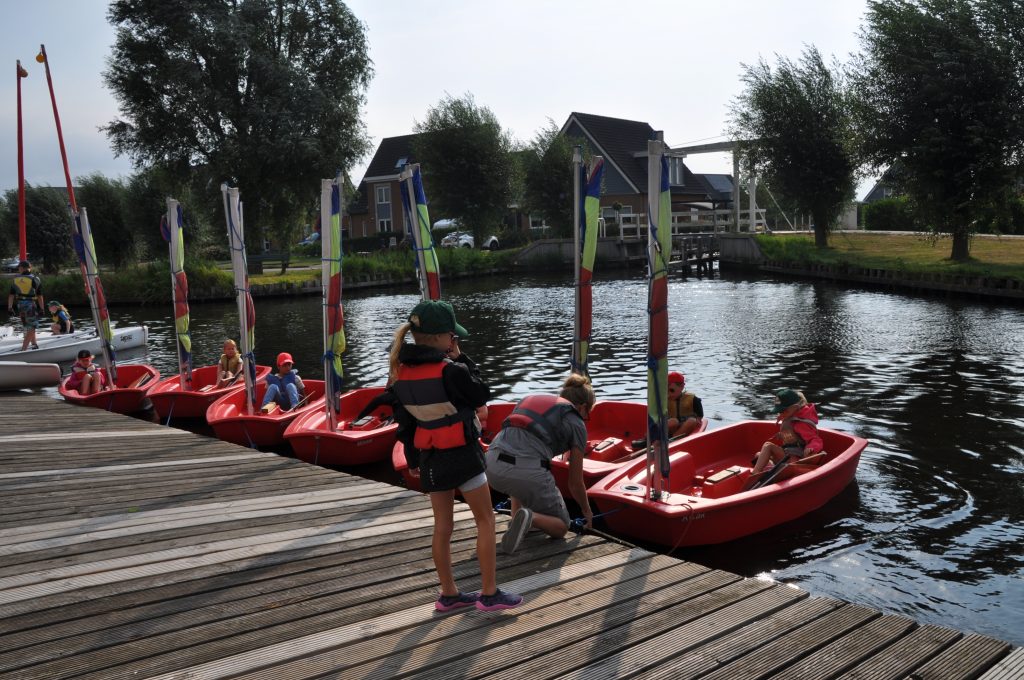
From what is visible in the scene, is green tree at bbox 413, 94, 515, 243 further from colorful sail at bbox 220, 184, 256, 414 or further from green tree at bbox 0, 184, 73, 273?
colorful sail at bbox 220, 184, 256, 414

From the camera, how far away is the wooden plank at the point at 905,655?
173 inches

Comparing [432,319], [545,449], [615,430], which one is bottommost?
[615,430]

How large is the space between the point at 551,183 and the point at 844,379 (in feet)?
126

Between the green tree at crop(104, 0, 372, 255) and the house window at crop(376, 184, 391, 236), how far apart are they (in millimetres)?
25542

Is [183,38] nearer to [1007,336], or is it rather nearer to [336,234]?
[336,234]

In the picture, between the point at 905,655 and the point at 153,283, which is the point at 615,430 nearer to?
the point at 905,655

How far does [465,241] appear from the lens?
56938 millimetres

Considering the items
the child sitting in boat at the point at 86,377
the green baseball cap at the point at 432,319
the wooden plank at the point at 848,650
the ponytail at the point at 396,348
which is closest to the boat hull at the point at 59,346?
the child sitting in boat at the point at 86,377

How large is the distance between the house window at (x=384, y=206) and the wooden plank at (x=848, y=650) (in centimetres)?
6549

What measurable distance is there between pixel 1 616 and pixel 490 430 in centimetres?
705

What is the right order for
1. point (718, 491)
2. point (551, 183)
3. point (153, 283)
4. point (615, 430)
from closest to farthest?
point (718, 491) → point (615, 430) → point (153, 283) → point (551, 183)

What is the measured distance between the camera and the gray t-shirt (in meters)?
6.48

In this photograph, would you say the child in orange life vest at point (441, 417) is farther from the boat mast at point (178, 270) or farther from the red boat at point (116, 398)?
the red boat at point (116, 398)

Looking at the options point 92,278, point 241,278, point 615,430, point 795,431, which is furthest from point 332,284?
point 92,278
